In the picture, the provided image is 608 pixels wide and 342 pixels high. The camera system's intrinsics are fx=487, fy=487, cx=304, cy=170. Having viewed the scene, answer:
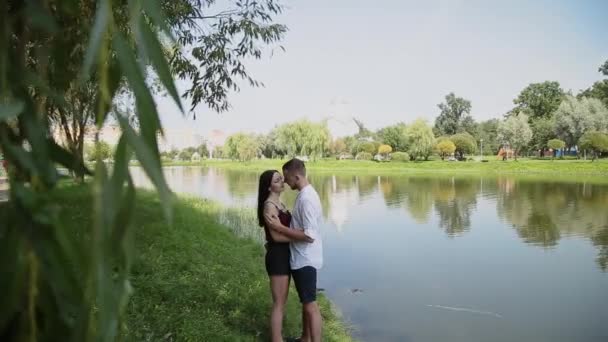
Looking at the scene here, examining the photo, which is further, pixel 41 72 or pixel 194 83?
pixel 194 83

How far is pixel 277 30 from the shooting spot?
21.7 ft

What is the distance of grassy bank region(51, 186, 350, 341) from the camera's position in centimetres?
434

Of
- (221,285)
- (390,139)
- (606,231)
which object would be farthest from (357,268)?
(390,139)

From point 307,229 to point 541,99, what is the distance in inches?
2607

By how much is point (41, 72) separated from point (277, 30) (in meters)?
6.40

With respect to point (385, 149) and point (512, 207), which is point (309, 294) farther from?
point (385, 149)

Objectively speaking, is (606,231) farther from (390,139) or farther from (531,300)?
(390,139)

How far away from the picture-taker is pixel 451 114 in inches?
3098

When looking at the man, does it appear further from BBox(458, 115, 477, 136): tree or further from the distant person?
BBox(458, 115, 477, 136): tree

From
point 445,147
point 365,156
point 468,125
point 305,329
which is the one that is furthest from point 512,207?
point 468,125

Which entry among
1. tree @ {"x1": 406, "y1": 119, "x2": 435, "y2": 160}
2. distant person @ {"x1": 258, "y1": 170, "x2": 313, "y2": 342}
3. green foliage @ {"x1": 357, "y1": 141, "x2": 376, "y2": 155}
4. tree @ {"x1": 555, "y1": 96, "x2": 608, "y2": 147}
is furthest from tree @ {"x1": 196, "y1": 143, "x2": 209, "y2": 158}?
distant person @ {"x1": 258, "y1": 170, "x2": 313, "y2": 342}

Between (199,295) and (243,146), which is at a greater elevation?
(243,146)

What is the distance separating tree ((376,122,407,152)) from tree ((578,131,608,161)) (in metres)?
23.1

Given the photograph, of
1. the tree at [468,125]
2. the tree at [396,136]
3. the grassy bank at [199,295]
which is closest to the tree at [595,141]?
the tree at [396,136]
